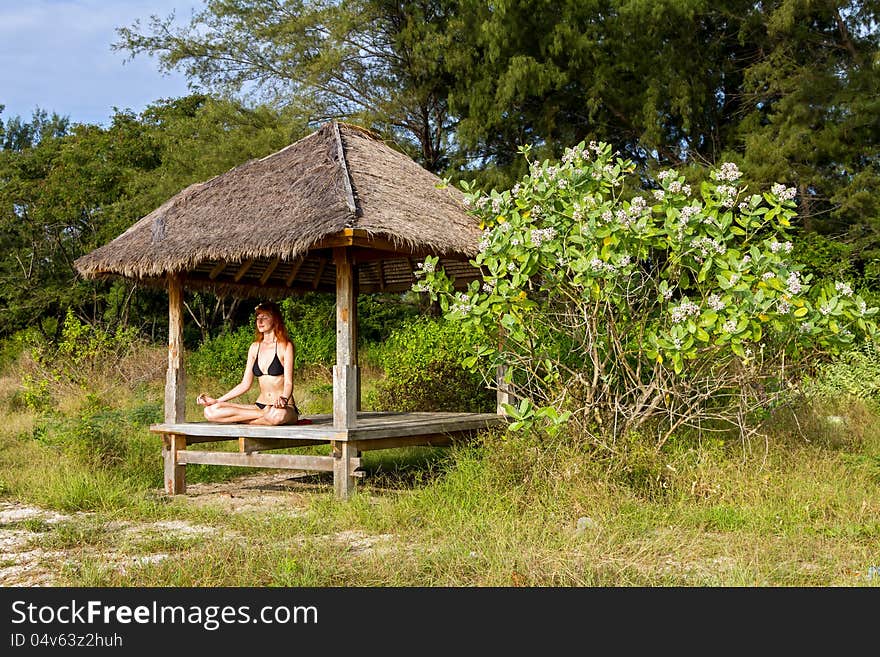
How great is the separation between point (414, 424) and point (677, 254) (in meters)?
2.91

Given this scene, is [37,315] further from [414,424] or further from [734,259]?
[734,259]

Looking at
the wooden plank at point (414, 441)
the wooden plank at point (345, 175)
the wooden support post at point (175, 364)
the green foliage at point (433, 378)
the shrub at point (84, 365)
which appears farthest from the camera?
→ the shrub at point (84, 365)

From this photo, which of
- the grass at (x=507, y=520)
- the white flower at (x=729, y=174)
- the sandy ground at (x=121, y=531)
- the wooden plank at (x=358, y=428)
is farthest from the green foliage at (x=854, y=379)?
the sandy ground at (x=121, y=531)

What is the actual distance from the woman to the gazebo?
150 mm

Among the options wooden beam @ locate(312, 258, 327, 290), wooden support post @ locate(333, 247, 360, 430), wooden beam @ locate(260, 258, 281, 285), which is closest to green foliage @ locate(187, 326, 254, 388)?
wooden beam @ locate(312, 258, 327, 290)

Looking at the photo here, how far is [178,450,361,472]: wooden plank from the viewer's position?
7.58 meters

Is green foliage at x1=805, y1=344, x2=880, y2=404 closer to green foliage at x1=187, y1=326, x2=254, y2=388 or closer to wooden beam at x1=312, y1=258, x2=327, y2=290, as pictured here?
wooden beam at x1=312, y1=258, x2=327, y2=290

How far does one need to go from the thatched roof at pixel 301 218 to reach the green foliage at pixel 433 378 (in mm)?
1989

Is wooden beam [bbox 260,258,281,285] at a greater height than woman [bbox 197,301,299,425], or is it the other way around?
wooden beam [bbox 260,258,281,285]

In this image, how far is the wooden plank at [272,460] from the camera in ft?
24.9

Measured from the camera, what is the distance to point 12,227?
22609mm

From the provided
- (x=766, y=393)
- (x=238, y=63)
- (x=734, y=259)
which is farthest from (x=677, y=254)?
(x=238, y=63)

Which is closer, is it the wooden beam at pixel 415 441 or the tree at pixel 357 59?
the wooden beam at pixel 415 441

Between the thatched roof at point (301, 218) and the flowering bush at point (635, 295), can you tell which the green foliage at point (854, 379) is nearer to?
the flowering bush at point (635, 295)
